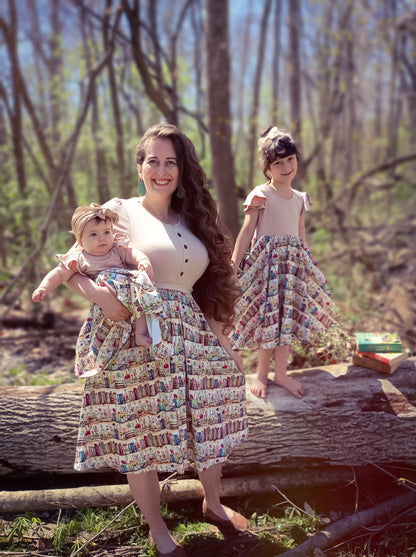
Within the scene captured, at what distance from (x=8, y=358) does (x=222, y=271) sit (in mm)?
4432

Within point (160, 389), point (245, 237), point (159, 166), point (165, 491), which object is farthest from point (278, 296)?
point (165, 491)

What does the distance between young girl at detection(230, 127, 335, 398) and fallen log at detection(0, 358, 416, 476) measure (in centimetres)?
16

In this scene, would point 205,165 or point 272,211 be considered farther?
point 205,165

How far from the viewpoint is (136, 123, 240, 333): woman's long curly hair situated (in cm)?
269

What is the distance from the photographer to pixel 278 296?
10.9 ft

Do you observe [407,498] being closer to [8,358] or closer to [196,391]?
[196,391]

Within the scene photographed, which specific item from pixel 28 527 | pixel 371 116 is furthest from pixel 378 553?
pixel 371 116

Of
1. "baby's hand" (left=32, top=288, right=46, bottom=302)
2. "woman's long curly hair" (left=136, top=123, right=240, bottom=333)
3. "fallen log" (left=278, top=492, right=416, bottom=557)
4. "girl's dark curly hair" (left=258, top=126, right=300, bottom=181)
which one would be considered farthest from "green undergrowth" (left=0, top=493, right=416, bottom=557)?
"girl's dark curly hair" (left=258, top=126, right=300, bottom=181)

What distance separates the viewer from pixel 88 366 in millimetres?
2467

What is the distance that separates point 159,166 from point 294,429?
1.94 m

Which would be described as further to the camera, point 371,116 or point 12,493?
point 371,116

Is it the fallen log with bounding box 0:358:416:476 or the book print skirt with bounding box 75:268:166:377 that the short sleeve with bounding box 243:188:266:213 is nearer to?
the book print skirt with bounding box 75:268:166:377

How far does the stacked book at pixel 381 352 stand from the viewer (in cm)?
351

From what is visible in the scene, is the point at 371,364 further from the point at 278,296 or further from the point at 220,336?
the point at 220,336
